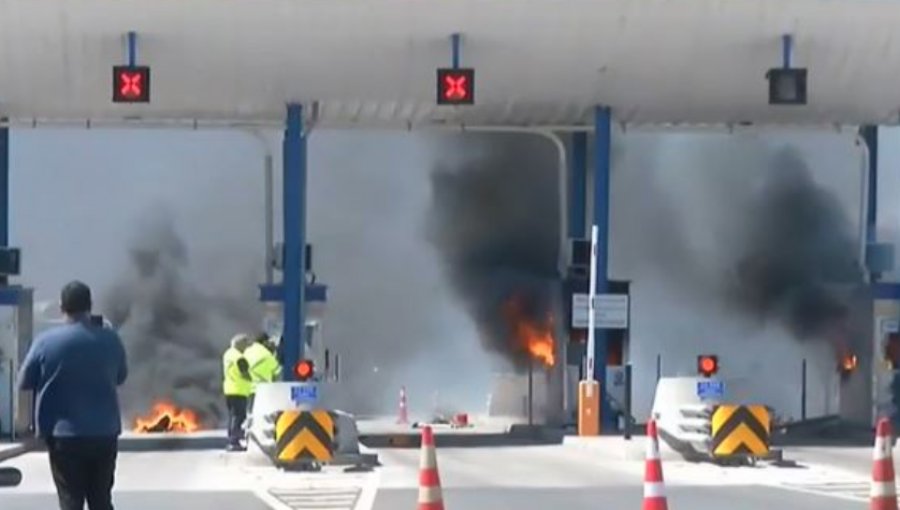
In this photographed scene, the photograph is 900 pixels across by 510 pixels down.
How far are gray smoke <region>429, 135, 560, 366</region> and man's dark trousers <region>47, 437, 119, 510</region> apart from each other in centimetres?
2131

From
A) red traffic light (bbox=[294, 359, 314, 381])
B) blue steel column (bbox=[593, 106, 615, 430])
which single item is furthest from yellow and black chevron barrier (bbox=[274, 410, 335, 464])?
blue steel column (bbox=[593, 106, 615, 430])

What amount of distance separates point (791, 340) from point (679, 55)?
869cm

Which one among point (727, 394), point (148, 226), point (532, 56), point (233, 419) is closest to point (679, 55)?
point (532, 56)

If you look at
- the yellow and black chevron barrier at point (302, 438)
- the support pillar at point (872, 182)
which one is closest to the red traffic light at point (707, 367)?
the yellow and black chevron barrier at point (302, 438)

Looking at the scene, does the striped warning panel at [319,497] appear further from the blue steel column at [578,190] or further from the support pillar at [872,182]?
the support pillar at [872,182]

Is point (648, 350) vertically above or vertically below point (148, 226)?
below

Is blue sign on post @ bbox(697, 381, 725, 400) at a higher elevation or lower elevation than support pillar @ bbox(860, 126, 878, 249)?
lower

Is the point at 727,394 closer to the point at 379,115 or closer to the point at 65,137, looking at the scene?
the point at 379,115

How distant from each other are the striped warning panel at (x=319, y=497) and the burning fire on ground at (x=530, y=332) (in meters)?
12.3

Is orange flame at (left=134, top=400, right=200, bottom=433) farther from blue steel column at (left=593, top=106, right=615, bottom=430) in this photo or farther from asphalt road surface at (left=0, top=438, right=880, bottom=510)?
blue steel column at (left=593, top=106, right=615, bottom=430)

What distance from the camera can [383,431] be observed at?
2897cm

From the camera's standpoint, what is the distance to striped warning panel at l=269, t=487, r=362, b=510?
53.1ft

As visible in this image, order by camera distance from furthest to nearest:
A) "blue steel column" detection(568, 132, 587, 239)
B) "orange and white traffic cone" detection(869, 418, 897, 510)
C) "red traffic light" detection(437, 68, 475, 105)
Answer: "blue steel column" detection(568, 132, 587, 239)
"red traffic light" detection(437, 68, 475, 105)
"orange and white traffic cone" detection(869, 418, 897, 510)

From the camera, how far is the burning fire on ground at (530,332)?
30.2 meters
